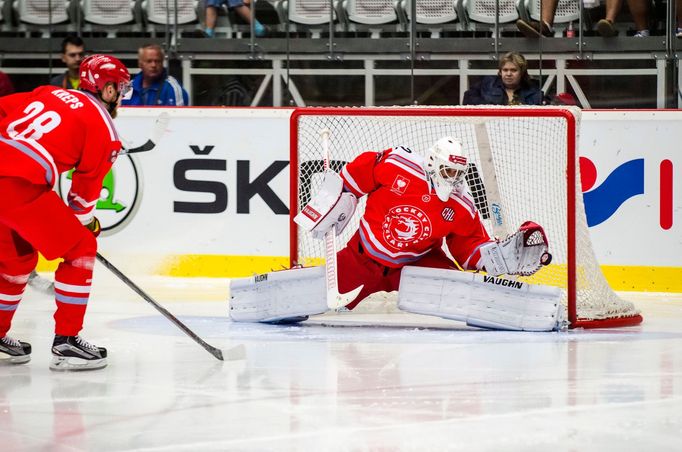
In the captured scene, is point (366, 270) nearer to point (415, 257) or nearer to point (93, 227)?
point (415, 257)

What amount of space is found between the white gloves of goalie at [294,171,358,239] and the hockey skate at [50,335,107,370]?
1.24 meters

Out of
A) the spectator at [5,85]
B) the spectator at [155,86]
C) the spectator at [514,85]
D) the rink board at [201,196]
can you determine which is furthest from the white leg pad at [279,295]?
the spectator at [5,85]

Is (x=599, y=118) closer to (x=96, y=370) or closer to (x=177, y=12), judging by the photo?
(x=177, y=12)

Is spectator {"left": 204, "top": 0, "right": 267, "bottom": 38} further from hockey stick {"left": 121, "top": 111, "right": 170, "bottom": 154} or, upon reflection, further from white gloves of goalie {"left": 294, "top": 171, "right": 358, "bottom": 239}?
white gloves of goalie {"left": 294, "top": 171, "right": 358, "bottom": 239}

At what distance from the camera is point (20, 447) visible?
3107mm

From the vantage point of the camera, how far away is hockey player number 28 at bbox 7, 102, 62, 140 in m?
3.96

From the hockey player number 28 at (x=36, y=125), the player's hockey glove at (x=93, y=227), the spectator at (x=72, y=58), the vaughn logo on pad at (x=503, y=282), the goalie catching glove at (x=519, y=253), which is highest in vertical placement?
the spectator at (x=72, y=58)

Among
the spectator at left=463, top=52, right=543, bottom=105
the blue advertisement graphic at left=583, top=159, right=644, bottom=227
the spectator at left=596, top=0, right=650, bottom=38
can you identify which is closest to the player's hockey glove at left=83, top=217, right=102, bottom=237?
the spectator at left=463, top=52, right=543, bottom=105

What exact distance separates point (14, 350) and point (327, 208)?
4.60ft

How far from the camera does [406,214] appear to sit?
16.7ft

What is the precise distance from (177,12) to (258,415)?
4313 mm

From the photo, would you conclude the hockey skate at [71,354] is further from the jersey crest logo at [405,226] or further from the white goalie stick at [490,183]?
the white goalie stick at [490,183]

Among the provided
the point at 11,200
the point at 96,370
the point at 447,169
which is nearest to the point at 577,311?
the point at 447,169

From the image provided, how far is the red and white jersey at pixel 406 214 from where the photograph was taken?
16.6 feet
